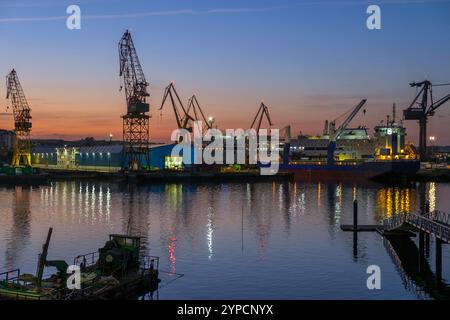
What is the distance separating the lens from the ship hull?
105 meters

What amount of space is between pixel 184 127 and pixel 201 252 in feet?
353

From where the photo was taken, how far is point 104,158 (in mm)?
124312

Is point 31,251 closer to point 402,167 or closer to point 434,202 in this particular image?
point 434,202

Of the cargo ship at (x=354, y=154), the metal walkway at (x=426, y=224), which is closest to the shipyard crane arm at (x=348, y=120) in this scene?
the cargo ship at (x=354, y=154)

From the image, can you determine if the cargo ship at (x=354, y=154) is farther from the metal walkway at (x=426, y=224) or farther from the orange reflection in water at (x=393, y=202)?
the metal walkway at (x=426, y=224)

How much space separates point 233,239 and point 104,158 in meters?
90.2

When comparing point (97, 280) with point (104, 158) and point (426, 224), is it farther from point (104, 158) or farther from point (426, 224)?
point (104, 158)

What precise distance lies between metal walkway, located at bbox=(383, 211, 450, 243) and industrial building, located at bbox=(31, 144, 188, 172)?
84.2 meters

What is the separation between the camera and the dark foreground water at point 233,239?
2562 centimetres

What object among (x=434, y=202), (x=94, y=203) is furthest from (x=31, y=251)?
(x=434, y=202)

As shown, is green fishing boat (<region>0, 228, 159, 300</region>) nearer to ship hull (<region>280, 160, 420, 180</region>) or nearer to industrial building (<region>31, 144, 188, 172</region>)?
ship hull (<region>280, 160, 420, 180</region>)

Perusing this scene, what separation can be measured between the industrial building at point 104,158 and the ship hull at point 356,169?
86.3 feet

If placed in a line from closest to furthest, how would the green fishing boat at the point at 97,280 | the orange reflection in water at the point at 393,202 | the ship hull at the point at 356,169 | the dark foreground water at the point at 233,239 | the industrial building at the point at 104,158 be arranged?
1. the green fishing boat at the point at 97,280
2. the dark foreground water at the point at 233,239
3. the orange reflection in water at the point at 393,202
4. the ship hull at the point at 356,169
5. the industrial building at the point at 104,158

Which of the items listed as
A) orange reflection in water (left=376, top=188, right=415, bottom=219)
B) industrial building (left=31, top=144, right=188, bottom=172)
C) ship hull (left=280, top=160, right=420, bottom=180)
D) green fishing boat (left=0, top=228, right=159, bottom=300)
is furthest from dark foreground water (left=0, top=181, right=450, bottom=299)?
industrial building (left=31, top=144, right=188, bottom=172)
